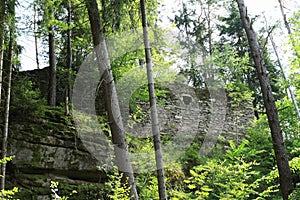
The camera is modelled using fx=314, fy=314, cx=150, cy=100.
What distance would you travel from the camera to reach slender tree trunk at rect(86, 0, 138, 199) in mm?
5426

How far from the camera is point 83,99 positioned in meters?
9.51

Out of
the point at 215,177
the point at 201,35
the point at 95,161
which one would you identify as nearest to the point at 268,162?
the point at 215,177

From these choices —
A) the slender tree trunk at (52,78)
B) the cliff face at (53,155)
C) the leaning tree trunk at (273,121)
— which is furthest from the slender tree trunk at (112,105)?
the slender tree trunk at (52,78)

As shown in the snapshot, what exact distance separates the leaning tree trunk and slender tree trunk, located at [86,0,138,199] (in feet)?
7.61

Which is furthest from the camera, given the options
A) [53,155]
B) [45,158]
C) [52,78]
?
[52,78]

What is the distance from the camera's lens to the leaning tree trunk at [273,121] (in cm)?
438

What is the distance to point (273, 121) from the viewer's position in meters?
4.62

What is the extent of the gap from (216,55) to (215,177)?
9.37m

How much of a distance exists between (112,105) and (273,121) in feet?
8.99

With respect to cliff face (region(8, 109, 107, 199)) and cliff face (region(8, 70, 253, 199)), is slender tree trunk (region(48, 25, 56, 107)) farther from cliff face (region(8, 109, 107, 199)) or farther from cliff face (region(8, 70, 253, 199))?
cliff face (region(8, 109, 107, 199))

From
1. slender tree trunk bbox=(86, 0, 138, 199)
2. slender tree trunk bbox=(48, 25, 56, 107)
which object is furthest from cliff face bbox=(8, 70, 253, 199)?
slender tree trunk bbox=(48, 25, 56, 107)

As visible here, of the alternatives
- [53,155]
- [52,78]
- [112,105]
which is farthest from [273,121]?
[52,78]

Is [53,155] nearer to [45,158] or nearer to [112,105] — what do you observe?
[45,158]

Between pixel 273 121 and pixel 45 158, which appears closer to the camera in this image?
pixel 273 121
